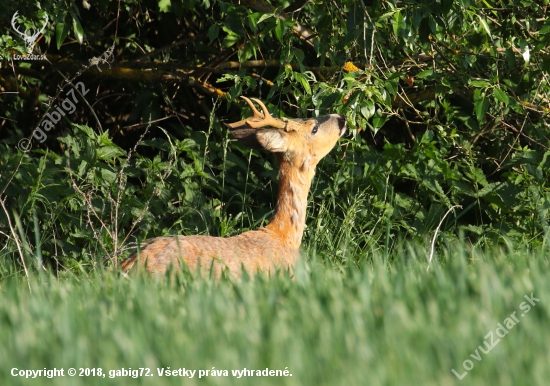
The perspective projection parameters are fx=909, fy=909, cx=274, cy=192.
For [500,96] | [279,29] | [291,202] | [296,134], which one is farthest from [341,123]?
[500,96]

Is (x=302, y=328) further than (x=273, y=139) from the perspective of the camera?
No

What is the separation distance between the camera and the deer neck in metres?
6.05

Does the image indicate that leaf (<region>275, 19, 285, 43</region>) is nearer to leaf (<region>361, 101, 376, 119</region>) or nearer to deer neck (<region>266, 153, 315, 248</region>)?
leaf (<region>361, 101, 376, 119</region>)

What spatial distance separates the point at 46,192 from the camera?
23.1 feet

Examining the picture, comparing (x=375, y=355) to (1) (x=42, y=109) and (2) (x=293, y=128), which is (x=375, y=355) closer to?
(2) (x=293, y=128)

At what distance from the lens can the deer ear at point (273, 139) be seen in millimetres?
5945

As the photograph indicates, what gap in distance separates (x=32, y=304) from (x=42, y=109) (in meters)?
5.44

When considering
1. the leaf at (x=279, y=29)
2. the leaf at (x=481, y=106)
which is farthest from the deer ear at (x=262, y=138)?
the leaf at (x=481, y=106)

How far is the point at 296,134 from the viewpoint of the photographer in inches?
247

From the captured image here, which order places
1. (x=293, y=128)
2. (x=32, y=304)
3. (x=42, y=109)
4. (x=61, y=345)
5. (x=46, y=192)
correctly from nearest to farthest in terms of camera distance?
1. (x=61, y=345)
2. (x=32, y=304)
3. (x=293, y=128)
4. (x=46, y=192)
5. (x=42, y=109)

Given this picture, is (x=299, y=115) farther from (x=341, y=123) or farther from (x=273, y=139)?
(x=273, y=139)

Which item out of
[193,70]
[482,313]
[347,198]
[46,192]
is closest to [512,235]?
[347,198]

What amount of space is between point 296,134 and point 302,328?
3323 mm

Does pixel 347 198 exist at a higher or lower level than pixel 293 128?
lower
